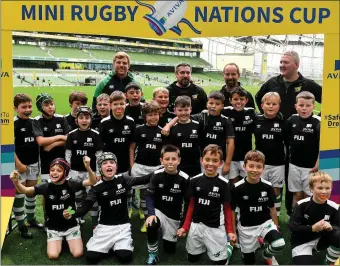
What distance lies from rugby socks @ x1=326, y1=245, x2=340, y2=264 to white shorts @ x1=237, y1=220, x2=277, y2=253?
1.90 feet

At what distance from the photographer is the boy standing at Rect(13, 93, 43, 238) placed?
4.32 m

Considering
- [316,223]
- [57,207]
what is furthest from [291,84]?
[57,207]

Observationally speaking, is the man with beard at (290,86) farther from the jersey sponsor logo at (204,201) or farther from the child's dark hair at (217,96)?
the jersey sponsor logo at (204,201)

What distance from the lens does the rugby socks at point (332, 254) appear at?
140 inches

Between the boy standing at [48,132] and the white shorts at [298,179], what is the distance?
2.91m

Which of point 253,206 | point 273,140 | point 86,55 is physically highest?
point 86,55

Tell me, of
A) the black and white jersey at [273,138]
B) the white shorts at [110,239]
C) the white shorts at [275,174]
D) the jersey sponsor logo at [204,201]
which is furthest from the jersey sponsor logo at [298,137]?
the white shorts at [110,239]

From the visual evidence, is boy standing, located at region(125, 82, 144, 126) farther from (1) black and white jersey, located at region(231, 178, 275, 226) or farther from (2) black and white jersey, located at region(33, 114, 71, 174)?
(1) black and white jersey, located at region(231, 178, 275, 226)

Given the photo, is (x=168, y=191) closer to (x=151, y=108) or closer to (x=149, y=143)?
(x=149, y=143)

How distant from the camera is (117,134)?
15.0 ft

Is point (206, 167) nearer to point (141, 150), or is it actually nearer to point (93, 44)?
point (141, 150)

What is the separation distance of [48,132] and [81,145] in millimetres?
490

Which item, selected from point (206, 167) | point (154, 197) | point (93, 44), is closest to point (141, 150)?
point (154, 197)

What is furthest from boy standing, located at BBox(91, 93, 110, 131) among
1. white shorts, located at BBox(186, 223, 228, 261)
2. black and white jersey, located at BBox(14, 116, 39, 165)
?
white shorts, located at BBox(186, 223, 228, 261)
